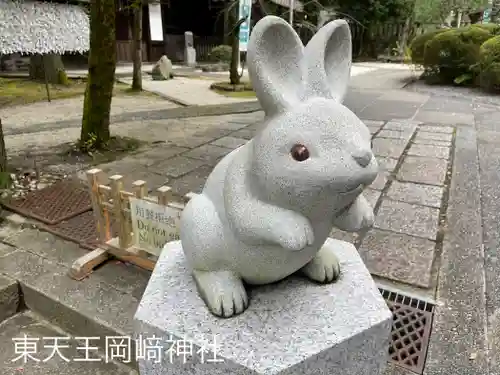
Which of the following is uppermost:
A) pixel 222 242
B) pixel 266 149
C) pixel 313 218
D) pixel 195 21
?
pixel 195 21

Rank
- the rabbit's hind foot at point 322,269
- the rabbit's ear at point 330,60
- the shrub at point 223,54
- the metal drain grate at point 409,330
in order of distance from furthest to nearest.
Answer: the shrub at point 223,54
the metal drain grate at point 409,330
the rabbit's hind foot at point 322,269
the rabbit's ear at point 330,60

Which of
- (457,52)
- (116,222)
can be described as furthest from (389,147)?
(457,52)

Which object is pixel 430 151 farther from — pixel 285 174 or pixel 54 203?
pixel 285 174

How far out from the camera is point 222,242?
1.38 metres

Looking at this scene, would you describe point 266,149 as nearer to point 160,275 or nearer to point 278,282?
point 278,282

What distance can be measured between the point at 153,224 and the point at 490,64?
10284mm

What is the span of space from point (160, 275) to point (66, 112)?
6.88 metres

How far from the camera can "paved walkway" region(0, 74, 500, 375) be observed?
2031mm

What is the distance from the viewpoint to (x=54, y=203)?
11.0 feet

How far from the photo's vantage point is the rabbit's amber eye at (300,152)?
3.61 feet

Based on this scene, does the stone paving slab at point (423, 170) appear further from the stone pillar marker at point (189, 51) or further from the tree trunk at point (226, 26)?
the stone pillar marker at point (189, 51)

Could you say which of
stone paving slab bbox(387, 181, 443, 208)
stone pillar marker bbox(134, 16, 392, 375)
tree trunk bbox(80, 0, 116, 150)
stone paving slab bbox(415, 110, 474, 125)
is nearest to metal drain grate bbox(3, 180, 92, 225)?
tree trunk bbox(80, 0, 116, 150)

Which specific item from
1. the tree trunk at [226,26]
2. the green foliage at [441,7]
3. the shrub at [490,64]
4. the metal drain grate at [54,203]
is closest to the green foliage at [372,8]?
the green foliage at [441,7]

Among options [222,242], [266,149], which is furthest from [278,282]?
[266,149]
